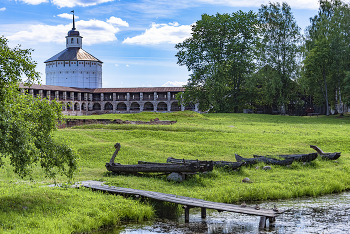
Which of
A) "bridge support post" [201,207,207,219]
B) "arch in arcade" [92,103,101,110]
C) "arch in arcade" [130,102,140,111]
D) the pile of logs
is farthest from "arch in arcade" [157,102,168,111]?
"bridge support post" [201,207,207,219]

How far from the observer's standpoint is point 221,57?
43.8m

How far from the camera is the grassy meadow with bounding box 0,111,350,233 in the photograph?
27.1ft

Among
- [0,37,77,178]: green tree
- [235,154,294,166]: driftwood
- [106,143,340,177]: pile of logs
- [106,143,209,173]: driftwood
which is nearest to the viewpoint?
[0,37,77,178]: green tree

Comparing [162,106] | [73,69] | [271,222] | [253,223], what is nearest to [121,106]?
[162,106]

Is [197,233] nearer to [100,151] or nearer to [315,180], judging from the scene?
[315,180]

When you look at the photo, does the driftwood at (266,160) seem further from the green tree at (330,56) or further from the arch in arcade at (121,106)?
the arch in arcade at (121,106)

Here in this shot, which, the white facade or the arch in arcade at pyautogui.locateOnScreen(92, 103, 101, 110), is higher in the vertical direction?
the white facade

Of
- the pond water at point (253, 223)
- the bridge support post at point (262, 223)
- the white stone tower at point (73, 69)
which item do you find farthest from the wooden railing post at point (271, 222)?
the white stone tower at point (73, 69)

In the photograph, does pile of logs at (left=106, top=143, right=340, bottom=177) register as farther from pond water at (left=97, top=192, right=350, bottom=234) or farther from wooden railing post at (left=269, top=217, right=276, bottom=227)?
wooden railing post at (left=269, top=217, right=276, bottom=227)

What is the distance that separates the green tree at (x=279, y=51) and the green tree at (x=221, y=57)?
63.4 inches

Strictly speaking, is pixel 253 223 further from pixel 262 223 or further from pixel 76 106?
pixel 76 106

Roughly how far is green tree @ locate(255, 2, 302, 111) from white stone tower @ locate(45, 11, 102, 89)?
4739 centimetres

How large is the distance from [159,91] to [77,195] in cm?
5777

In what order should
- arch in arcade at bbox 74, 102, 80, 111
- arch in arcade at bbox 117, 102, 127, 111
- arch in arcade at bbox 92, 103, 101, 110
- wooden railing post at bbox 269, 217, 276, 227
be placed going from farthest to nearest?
arch in arcade at bbox 92, 103, 101, 110, arch in arcade at bbox 117, 102, 127, 111, arch in arcade at bbox 74, 102, 80, 111, wooden railing post at bbox 269, 217, 276, 227
